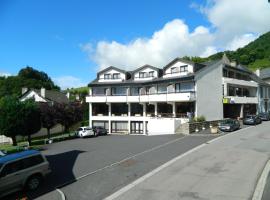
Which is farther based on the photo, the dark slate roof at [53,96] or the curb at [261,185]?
the dark slate roof at [53,96]

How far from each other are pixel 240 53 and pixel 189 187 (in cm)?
11107

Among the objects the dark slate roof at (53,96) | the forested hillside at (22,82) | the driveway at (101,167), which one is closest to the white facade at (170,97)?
the driveway at (101,167)

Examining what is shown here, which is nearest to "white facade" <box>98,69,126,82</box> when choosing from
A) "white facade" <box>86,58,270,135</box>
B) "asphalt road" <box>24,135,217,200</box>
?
"white facade" <box>86,58,270,135</box>

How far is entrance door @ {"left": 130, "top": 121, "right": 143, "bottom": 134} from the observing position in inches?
2015

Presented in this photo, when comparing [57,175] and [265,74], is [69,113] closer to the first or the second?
[57,175]

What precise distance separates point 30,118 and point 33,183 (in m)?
23.5

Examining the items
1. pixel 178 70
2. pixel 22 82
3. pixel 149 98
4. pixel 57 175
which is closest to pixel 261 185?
pixel 57 175

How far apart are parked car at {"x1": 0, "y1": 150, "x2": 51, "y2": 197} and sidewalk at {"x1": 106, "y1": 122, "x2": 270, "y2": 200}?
4.56 m

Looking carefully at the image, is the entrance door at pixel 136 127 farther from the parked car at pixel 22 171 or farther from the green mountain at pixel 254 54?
the green mountain at pixel 254 54

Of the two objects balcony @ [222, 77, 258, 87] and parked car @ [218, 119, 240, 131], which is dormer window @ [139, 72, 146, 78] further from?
parked car @ [218, 119, 240, 131]

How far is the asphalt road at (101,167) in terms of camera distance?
50.7 ft

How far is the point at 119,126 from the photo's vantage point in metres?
53.4

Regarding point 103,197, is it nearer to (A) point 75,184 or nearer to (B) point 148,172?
(A) point 75,184

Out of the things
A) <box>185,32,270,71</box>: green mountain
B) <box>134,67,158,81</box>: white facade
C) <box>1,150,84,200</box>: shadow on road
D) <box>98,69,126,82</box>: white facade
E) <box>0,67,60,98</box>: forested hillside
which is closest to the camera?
<box>1,150,84,200</box>: shadow on road
